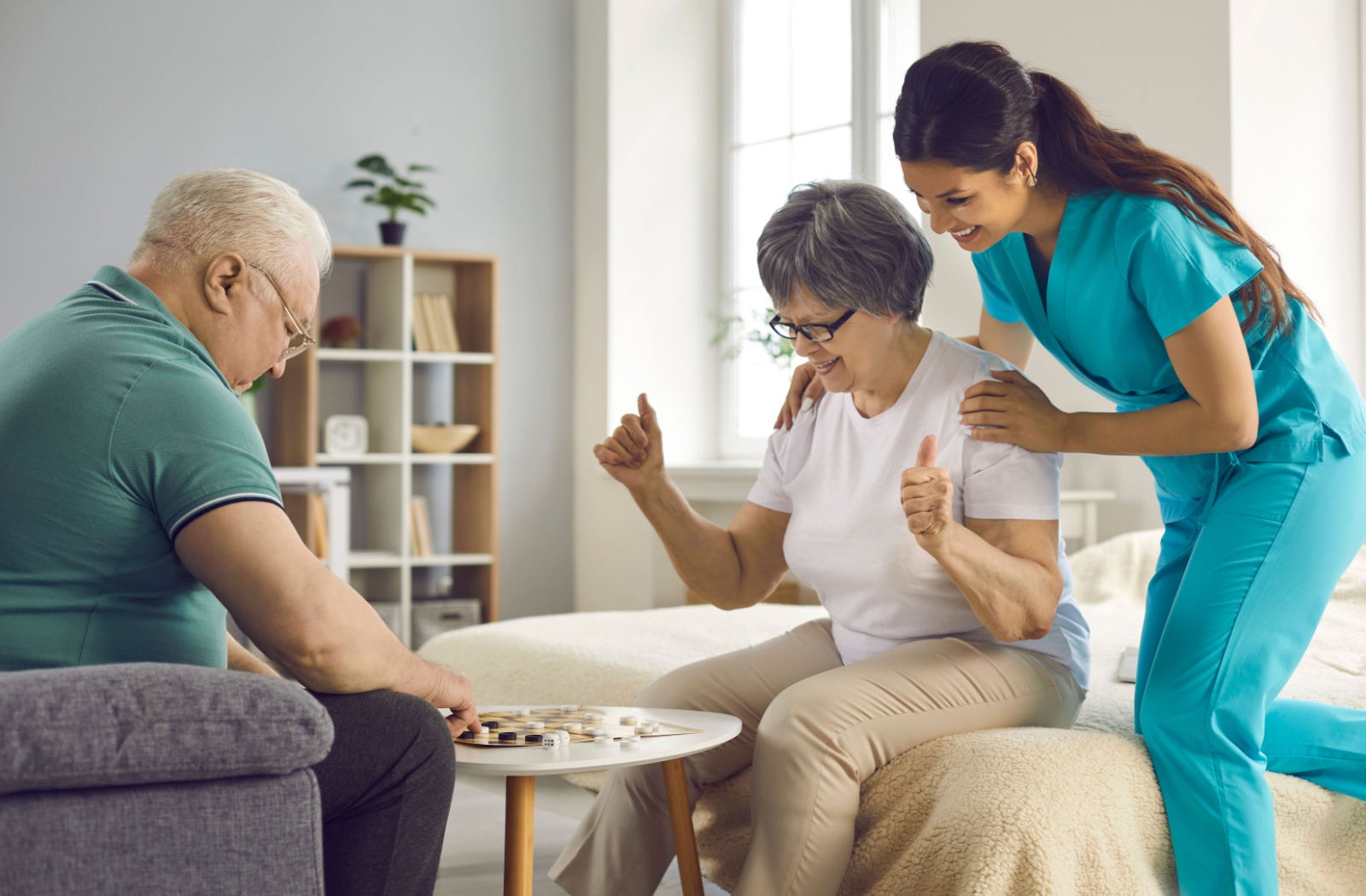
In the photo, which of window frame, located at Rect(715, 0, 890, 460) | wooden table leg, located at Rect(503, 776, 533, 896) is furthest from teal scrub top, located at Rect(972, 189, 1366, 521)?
window frame, located at Rect(715, 0, 890, 460)

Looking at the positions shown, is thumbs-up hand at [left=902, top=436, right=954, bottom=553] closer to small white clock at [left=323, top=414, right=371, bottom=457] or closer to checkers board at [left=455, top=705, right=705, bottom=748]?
checkers board at [left=455, top=705, right=705, bottom=748]

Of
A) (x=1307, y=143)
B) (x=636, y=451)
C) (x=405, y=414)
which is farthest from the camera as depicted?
(x=405, y=414)

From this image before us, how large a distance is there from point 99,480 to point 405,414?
3.35 metres

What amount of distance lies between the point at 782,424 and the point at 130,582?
922 mm

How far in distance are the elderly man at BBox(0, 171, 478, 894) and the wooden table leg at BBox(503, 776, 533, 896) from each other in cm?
8

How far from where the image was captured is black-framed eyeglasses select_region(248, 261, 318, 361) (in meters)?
1.34

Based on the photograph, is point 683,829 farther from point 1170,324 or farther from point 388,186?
point 388,186

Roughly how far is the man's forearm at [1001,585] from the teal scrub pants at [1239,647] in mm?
155

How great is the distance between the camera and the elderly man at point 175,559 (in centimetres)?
114

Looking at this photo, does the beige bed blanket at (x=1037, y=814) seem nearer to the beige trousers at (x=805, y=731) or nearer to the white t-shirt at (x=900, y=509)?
the beige trousers at (x=805, y=731)

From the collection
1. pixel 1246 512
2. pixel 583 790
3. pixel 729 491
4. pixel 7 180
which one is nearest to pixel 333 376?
pixel 7 180

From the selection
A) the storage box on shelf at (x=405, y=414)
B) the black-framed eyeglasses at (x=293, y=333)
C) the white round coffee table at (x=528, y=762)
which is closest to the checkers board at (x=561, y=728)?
the white round coffee table at (x=528, y=762)

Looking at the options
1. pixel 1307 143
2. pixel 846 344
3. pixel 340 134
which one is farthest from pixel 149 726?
pixel 340 134

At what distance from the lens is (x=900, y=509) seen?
1518 millimetres
